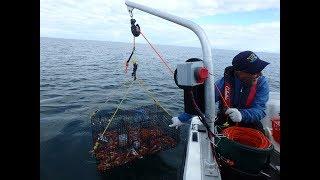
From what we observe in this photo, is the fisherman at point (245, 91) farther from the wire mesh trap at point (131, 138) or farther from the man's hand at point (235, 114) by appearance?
the wire mesh trap at point (131, 138)

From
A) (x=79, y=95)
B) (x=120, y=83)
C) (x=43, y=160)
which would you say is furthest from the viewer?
(x=120, y=83)

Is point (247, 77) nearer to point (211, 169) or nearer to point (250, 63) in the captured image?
point (250, 63)

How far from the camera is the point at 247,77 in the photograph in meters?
4.38

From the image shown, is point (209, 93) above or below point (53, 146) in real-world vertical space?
above

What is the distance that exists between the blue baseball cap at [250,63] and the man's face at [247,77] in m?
0.12

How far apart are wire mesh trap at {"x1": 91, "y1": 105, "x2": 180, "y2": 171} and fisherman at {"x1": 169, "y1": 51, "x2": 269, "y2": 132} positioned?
95.3 inches

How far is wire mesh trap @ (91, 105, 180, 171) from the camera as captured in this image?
626 cm

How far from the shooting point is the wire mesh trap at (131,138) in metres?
6.26

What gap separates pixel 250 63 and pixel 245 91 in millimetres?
648

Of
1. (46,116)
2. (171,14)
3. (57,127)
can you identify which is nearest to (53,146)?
(57,127)

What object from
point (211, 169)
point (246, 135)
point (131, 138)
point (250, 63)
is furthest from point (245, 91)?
point (131, 138)

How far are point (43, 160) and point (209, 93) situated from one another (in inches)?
217
